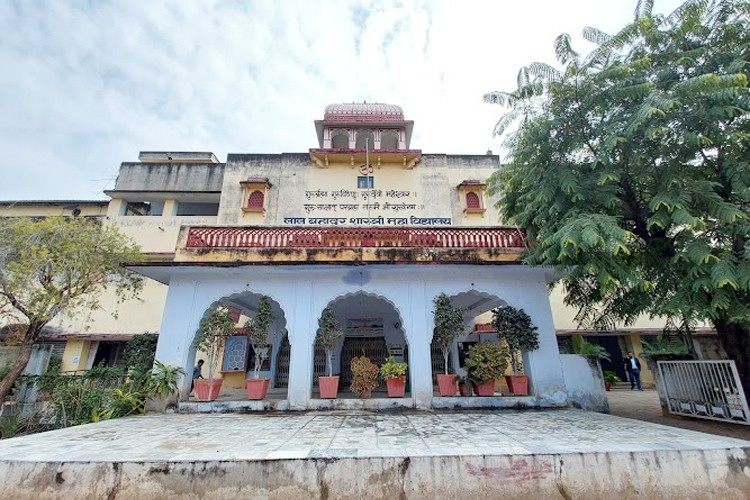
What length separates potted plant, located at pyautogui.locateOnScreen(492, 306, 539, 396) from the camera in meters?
8.20

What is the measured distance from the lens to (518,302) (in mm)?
8641

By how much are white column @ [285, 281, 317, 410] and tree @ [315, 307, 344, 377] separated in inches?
7.8

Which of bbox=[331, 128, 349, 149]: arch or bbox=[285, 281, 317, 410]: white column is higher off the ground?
bbox=[331, 128, 349, 149]: arch

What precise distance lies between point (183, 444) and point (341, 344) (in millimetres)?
7836

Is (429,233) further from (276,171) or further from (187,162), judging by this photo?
(187,162)

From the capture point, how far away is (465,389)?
839cm

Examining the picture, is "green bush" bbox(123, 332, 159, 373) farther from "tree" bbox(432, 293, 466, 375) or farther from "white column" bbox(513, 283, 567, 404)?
"white column" bbox(513, 283, 567, 404)

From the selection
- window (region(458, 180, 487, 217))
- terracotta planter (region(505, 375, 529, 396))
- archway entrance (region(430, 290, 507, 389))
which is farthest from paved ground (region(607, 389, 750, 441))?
window (region(458, 180, 487, 217))

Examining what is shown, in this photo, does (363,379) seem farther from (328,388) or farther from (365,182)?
(365,182)

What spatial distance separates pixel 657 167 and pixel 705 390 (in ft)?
14.5

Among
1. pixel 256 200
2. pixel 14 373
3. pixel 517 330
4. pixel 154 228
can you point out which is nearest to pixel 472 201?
pixel 517 330

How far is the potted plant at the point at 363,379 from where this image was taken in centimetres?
813

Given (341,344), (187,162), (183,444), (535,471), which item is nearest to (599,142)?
(535,471)

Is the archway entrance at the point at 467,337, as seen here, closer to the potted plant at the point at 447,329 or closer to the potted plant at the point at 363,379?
the potted plant at the point at 447,329
